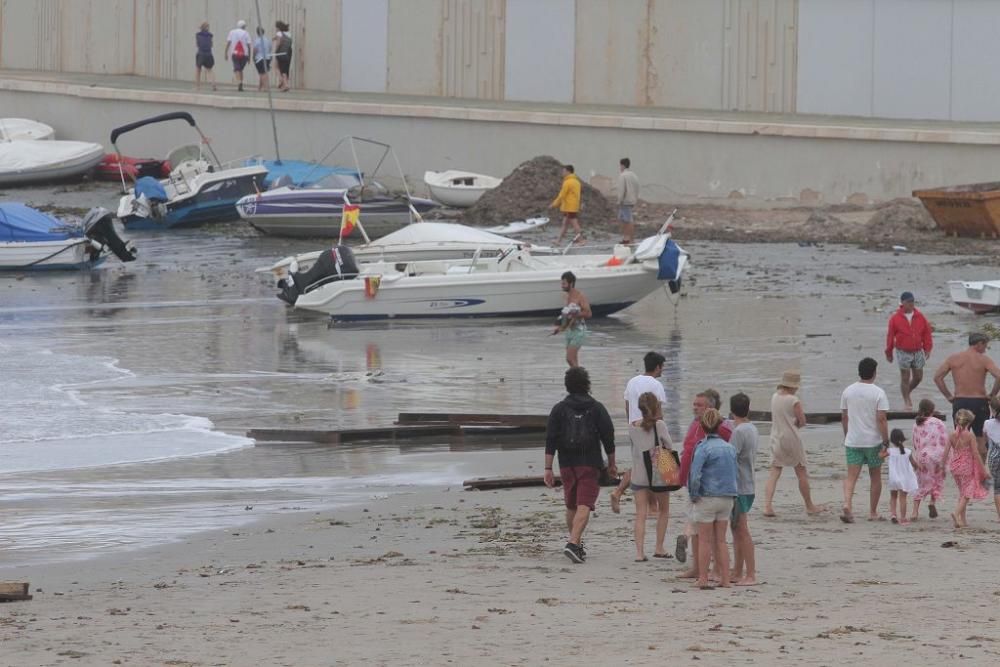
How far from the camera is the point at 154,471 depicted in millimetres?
16266

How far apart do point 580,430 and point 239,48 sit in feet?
112

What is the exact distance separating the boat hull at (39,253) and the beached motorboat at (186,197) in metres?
4.77

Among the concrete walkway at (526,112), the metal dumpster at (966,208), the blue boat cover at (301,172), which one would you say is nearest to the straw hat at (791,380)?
the metal dumpster at (966,208)

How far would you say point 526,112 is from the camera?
129 ft

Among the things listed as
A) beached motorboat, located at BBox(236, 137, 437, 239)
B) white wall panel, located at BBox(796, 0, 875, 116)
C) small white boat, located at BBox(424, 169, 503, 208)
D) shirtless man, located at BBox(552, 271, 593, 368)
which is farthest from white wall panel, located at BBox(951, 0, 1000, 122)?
shirtless man, located at BBox(552, 271, 593, 368)

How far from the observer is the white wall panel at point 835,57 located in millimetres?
39000

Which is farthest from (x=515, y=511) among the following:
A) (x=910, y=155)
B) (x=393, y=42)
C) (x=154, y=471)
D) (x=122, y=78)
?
(x=122, y=78)

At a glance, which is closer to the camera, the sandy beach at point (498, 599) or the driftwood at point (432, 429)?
the sandy beach at point (498, 599)

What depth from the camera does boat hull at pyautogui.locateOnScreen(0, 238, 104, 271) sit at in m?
33.5

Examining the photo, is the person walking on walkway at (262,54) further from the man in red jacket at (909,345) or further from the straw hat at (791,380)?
the straw hat at (791,380)

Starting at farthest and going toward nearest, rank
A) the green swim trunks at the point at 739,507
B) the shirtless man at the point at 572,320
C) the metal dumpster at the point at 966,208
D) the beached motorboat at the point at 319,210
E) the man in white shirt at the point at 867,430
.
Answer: the beached motorboat at the point at 319,210 → the metal dumpster at the point at 966,208 → the shirtless man at the point at 572,320 → the man in white shirt at the point at 867,430 → the green swim trunks at the point at 739,507

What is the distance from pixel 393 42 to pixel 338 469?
28.9 metres

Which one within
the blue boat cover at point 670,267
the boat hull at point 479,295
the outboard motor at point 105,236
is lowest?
the boat hull at point 479,295

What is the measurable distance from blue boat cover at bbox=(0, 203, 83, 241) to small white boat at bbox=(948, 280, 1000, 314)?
1667 centimetres
